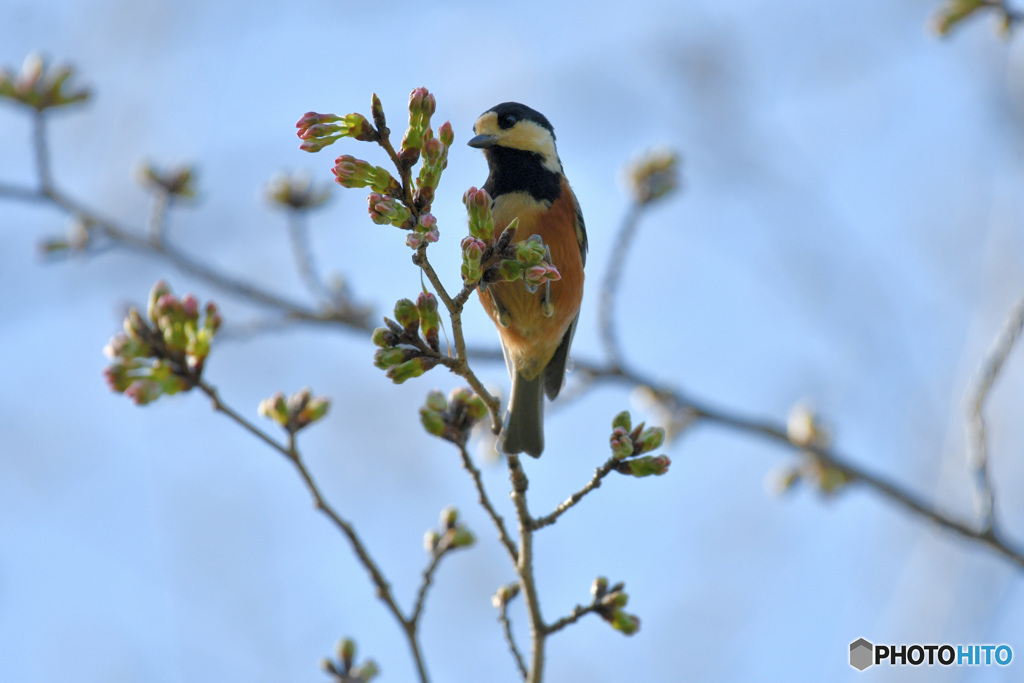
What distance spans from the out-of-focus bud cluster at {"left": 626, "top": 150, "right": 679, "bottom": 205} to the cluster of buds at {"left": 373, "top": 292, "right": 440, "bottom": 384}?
109 inches

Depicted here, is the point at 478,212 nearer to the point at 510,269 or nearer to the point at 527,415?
the point at 510,269

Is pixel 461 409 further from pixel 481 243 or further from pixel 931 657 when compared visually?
pixel 931 657

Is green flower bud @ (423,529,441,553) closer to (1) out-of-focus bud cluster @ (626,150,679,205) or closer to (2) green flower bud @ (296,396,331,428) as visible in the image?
(2) green flower bud @ (296,396,331,428)

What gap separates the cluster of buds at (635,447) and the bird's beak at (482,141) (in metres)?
1.45

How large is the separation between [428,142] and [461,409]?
0.81 metres

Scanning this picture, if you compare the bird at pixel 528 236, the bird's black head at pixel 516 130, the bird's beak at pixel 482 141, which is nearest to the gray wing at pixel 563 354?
the bird at pixel 528 236

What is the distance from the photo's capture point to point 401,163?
200 centimetres

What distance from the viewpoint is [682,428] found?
15.6 ft

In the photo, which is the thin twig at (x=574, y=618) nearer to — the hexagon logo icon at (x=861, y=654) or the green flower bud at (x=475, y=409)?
the green flower bud at (x=475, y=409)

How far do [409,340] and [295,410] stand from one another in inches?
22.8

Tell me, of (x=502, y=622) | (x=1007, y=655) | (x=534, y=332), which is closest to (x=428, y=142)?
(x=502, y=622)

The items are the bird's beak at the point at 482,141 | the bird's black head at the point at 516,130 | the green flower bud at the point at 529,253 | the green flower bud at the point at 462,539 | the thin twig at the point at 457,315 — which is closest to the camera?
the thin twig at the point at 457,315

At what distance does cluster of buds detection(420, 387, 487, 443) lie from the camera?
2.44 m

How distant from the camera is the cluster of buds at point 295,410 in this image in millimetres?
2545
